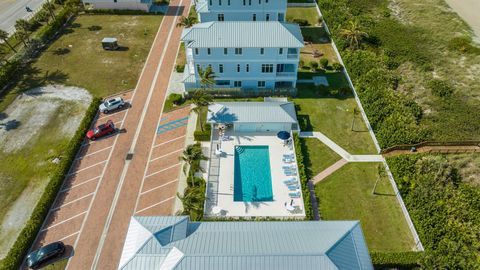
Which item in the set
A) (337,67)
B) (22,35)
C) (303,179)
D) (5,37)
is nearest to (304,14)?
(337,67)

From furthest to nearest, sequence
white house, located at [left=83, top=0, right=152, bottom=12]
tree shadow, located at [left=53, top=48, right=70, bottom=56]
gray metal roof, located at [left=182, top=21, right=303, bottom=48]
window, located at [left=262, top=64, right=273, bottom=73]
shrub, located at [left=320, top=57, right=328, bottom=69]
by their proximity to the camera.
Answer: white house, located at [left=83, top=0, right=152, bottom=12] → tree shadow, located at [left=53, top=48, right=70, bottom=56] → shrub, located at [left=320, top=57, right=328, bottom=69] → window, located at [left=262, top=64, right=273, bottom=73] → gray metal roof, located at [left=182, top=21, right=303, bottom=48]

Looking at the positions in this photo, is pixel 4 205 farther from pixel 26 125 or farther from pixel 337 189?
pixel 337 189

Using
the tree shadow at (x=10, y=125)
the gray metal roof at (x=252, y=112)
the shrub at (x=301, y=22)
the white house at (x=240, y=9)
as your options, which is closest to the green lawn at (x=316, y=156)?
the gray metal roof at (x=252, y=112)

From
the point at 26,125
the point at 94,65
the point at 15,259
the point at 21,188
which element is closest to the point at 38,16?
the point at 94,65

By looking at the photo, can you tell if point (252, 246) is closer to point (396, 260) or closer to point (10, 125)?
point (396, 260)

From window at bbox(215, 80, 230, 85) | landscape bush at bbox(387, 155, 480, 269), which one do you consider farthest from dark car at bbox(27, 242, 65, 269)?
landscape bush at bbox(387, 155, 480, 269)

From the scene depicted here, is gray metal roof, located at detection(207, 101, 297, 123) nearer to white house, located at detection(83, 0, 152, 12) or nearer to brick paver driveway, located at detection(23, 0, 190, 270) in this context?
brick paver driveway, located at detection(23, 0, 190, 270)

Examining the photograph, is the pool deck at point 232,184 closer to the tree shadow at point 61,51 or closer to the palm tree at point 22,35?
the tree shadow at point 61,51
